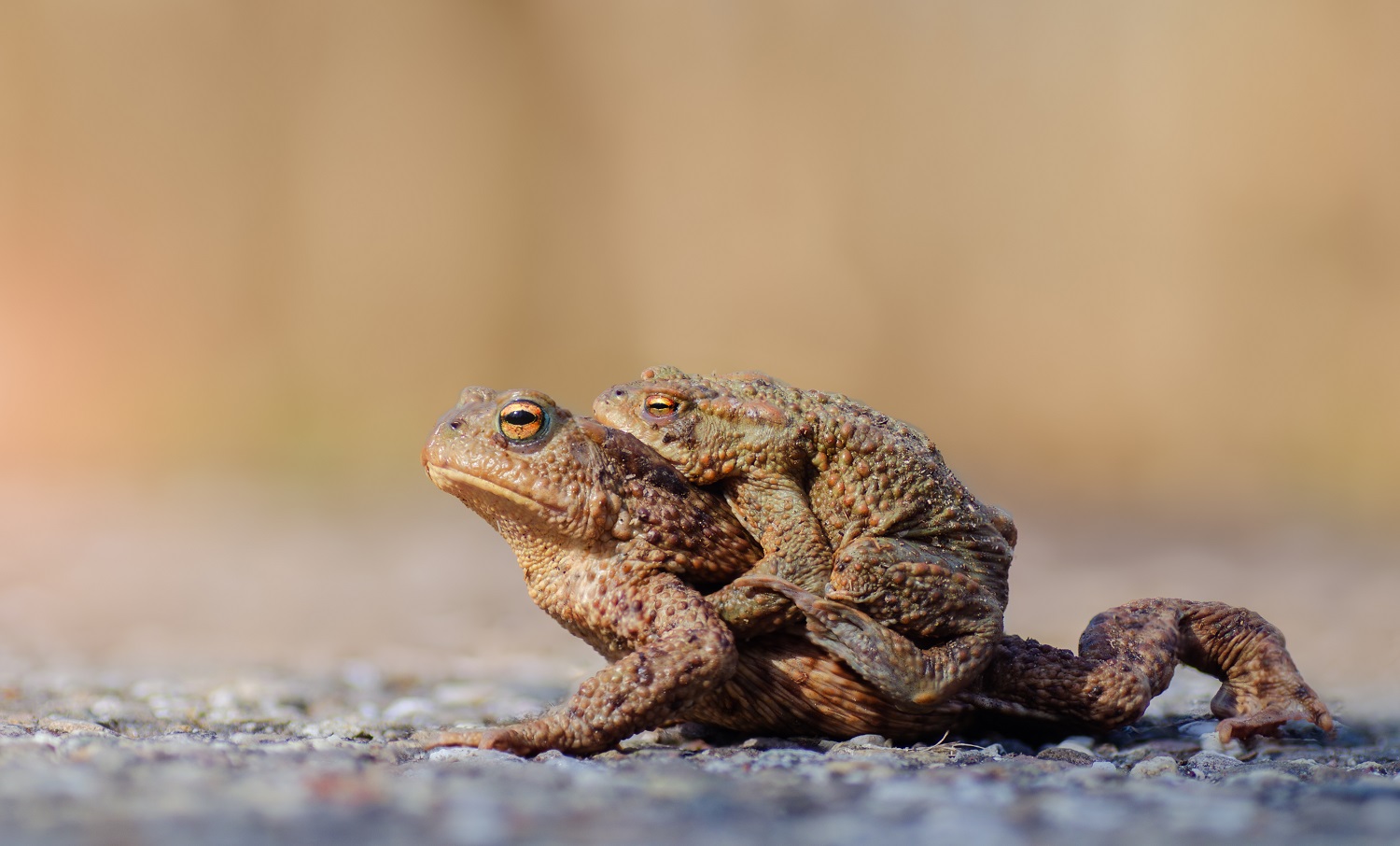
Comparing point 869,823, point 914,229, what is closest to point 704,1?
point 914,229

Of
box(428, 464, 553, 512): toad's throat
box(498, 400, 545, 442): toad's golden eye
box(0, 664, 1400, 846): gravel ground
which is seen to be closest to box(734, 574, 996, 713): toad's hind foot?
box(0, 664, 1400, 846): gravel ground

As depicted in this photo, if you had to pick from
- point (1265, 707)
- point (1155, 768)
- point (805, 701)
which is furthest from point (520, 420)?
point (1265, 707)

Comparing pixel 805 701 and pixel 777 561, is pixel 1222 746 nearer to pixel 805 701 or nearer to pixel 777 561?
pixel 805 701

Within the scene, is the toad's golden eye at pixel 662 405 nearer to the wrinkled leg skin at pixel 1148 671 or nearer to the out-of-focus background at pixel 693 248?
the wrinkled leg skin at pixel 1148 671

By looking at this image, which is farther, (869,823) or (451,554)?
(451,554)

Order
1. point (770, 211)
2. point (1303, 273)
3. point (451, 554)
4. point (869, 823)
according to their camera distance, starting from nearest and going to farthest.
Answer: point (869, 823) → point (451, 554) → point (1303, 273) → point (770, 211)

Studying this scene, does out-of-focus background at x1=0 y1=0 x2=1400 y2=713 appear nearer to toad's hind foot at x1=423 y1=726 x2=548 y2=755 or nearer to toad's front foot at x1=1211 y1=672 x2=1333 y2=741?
toad's front foot at x1=1211 y1=672 x2=1333 y2=741

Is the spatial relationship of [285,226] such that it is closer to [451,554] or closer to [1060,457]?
[451,554]

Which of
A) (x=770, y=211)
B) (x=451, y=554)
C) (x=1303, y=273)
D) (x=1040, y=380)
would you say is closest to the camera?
(x=451, y=554)
